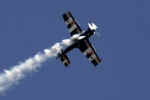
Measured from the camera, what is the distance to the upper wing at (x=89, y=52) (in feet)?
248

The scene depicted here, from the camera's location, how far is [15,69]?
243ft

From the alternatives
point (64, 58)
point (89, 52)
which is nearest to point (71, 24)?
point (89, 52)

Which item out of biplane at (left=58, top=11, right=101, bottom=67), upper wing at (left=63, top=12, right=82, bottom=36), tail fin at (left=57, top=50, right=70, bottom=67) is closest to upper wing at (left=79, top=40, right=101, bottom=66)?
biplane at (left=58, top=11, right=101, bottom=67)

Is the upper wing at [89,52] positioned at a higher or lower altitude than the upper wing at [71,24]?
lower

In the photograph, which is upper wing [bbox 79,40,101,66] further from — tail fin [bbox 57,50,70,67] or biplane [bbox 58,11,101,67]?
tail fin [bbox 57,50,70,67]

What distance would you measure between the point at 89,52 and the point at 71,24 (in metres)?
8.09

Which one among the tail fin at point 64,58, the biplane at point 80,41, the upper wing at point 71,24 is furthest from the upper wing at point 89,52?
the tail fin at point 64,58

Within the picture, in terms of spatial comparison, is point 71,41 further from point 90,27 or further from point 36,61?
point 36,61

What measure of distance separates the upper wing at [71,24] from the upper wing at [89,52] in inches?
133

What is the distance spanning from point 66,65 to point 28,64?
8969 mm

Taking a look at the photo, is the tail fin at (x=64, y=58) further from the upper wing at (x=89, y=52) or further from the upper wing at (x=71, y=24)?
the upper wing at (x=71, y=24)

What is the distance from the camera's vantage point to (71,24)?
77250mm

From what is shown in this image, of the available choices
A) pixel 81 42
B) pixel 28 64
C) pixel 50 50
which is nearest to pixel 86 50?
pixel 81 42

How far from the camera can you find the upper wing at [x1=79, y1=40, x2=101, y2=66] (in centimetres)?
7569
